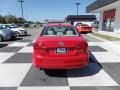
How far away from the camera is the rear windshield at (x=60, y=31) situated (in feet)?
25.6

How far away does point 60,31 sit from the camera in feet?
26.5

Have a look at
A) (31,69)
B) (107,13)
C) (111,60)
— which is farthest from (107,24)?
(31,69)

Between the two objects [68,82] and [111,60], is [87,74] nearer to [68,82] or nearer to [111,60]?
[68,82]

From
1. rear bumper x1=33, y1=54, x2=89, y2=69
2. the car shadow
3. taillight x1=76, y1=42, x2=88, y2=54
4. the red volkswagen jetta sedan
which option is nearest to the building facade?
the car shadow

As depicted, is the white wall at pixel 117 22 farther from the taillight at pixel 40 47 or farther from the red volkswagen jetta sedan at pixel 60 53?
the taillight at pixel 40 47

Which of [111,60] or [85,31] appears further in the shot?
[85,31]

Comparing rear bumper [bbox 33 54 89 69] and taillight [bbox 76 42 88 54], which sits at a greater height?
taillight [bbox 76 42 88 54]

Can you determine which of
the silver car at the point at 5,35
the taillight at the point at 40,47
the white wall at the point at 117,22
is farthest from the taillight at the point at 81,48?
the white wall at the point at 117,22

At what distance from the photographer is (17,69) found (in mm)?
7820

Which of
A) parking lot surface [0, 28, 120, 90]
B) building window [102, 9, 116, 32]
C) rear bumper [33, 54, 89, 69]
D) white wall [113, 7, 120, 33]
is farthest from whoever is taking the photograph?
building window [102, 9, 116, 32]

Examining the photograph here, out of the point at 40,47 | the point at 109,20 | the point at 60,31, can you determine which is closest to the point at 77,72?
the point at 40,47

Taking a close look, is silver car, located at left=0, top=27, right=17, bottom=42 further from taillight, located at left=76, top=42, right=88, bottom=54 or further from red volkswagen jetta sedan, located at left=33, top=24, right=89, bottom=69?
taillight, located at left=76, top=42, right=88, bottom=54

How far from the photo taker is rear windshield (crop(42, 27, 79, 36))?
7.81 meters

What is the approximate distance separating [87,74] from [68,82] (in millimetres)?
1044
